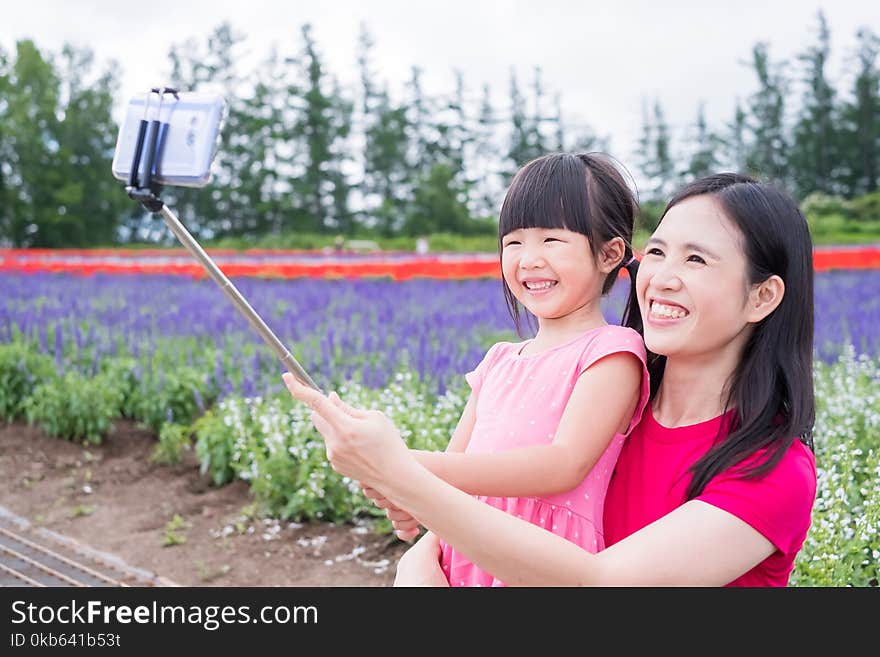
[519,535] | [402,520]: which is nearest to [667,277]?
[519,535]

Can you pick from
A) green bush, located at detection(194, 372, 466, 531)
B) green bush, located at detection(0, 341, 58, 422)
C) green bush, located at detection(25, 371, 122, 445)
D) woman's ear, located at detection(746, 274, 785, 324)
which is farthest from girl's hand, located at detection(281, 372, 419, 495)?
green bush, located at detection(0, 341, 58, 422)

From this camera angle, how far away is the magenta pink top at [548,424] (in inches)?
54.9

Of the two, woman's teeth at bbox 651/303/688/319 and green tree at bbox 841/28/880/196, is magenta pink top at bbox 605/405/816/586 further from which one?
green tree at bbox 841/28/880/196

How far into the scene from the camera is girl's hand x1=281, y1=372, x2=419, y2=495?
111cm

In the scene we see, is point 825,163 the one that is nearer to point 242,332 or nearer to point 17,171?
point 17,171

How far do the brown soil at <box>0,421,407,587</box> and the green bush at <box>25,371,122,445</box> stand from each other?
0.26 ft

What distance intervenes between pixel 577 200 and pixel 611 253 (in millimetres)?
107

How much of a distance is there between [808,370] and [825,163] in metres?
28.4

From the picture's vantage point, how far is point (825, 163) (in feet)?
89.9

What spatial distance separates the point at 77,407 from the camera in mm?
5234

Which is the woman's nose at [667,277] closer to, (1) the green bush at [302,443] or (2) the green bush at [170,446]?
(1) the green bush at [302,443]

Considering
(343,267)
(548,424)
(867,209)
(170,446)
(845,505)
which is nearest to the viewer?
(548,424)

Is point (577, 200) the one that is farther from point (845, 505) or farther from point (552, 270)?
point (845, 505)

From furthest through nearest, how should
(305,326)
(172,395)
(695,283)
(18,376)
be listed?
(305,326)
(18,376)
(172,395)
(695,283)
